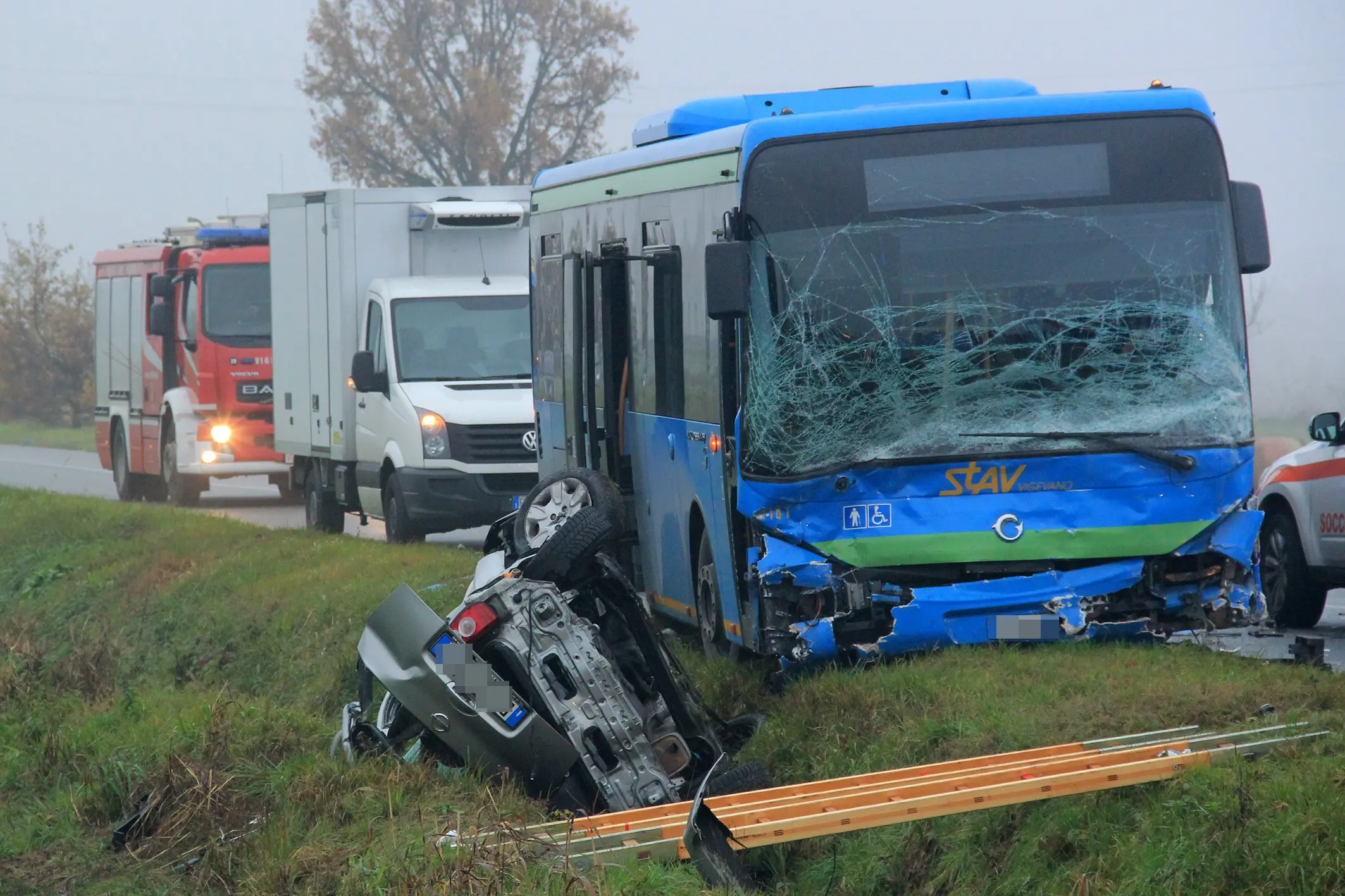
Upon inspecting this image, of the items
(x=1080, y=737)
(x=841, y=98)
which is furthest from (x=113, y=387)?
(x=1080, y=737)

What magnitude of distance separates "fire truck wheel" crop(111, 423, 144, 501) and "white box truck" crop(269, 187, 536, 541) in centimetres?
752

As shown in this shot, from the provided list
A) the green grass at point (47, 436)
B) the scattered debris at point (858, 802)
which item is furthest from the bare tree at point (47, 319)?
the scattered debris at point (858, 802)

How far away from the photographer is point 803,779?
26.3 feet

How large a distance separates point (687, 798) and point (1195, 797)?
2.77m

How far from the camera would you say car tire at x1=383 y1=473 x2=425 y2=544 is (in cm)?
1745

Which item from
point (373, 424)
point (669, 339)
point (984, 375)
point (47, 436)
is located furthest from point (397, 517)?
point (47, 436)

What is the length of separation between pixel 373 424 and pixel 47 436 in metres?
38.1

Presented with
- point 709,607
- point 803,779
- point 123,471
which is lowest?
point 803,779

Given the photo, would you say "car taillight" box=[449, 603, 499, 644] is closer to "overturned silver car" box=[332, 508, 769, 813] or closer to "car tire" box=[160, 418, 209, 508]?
"overturned silver car" box=[332, 508, 769, 813]

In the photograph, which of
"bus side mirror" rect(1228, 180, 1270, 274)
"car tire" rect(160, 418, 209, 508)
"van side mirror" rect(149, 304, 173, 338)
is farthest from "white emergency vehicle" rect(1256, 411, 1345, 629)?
"van side mirror" rect(149, 304, 173, 338)

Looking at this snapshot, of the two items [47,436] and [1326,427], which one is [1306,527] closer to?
[1326,427]

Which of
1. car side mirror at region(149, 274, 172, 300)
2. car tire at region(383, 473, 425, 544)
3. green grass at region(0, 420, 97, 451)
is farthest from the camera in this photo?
green grass at region(0, 420, 97, 451)

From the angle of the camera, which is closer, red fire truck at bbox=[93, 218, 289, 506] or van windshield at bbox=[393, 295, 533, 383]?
van windshield at bbox=[393, 295, 533, 383]

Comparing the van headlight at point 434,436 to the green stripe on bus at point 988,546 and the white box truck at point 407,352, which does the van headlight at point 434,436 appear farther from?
the green stripe on bus at point 988,546
